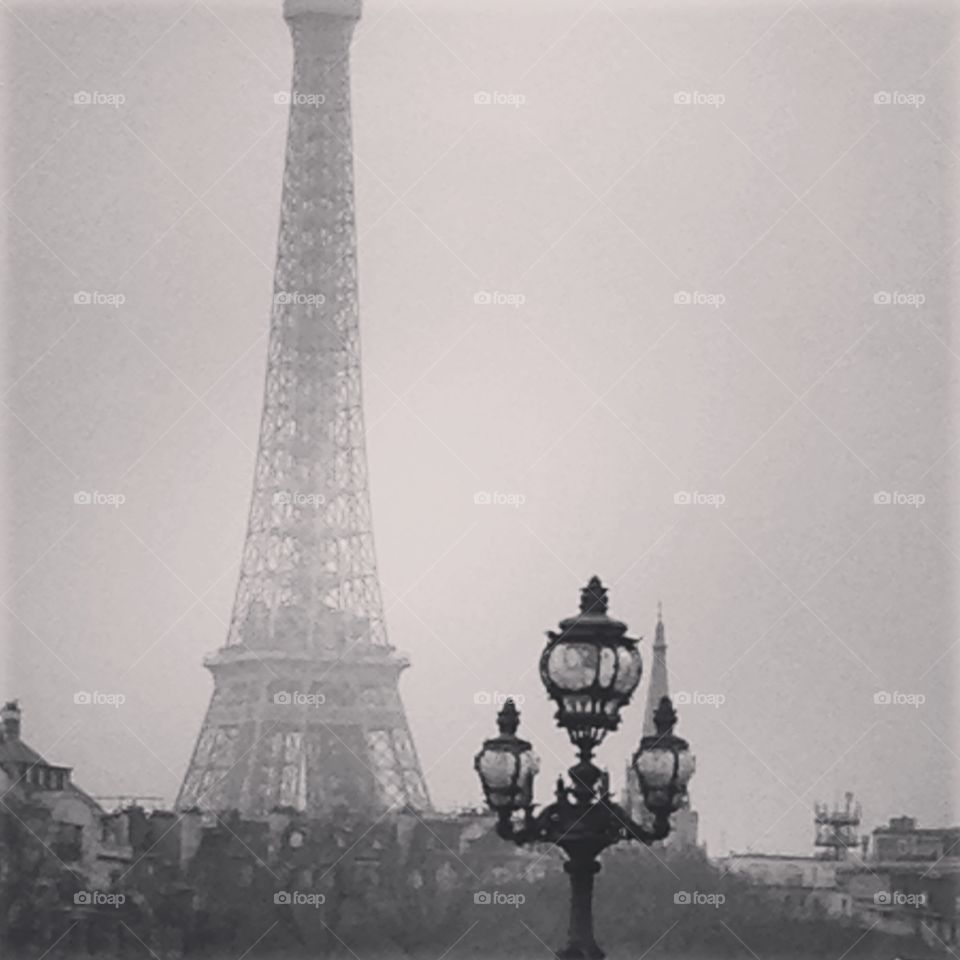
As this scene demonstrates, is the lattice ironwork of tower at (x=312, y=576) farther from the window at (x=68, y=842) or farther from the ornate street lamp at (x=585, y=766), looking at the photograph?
the ornate street lamp at (x=585, y=766)

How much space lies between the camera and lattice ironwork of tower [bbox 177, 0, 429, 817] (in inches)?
1183

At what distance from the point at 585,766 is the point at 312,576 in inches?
831

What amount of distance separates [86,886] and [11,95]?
7707 millimetres

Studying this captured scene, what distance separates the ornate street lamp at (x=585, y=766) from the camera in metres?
10.8

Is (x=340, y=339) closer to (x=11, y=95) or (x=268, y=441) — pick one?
(x=268, y=441)

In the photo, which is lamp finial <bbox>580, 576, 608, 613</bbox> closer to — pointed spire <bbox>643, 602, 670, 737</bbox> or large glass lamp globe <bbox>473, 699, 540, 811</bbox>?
large glass lamp globe <bbox>473, 699, 540, 811</bbox>

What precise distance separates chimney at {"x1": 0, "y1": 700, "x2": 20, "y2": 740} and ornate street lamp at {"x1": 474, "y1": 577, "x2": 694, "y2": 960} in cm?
1651

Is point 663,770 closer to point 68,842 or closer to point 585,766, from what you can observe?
point 585,766

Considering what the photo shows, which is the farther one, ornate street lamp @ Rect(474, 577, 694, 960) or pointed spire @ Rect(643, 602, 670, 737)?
pointed spire @ Rect(643, 602, 670, 737)

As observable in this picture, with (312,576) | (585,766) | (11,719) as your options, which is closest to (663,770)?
(585,766)

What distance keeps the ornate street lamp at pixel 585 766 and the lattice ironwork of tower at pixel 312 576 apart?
60.1ft

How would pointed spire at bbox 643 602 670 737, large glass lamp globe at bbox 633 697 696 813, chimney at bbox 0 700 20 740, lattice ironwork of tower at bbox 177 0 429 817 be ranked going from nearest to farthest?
large glass lamp globe at bbox 633 697 696 813 < chimney at bbox 0 700 20 740 < pointed spire at bbox 643 602 670 737 < lattice ironwork of tower at bbox 177 0 429 817

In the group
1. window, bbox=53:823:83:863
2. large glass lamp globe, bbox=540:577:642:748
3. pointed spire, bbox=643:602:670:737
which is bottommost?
large glass lamp globe, bbox=540:577:642:748

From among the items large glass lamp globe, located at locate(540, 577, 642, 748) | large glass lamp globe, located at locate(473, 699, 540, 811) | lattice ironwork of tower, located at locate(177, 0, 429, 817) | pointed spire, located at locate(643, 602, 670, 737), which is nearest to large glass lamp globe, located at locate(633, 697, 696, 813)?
large glass lamp globe, located at locate(540, 577, 642, 748)
